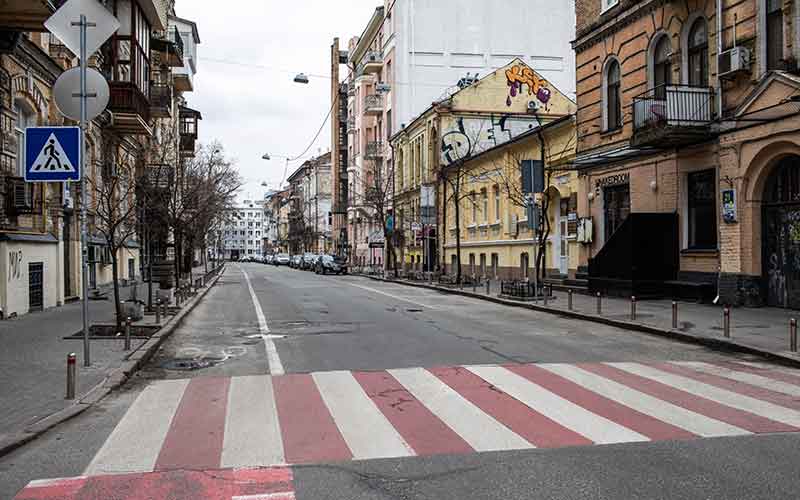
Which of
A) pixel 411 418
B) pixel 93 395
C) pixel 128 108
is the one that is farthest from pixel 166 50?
pixel 411 418

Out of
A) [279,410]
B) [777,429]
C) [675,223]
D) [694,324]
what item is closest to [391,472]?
[279,410]

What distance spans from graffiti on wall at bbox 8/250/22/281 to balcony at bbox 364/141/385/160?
4567cm

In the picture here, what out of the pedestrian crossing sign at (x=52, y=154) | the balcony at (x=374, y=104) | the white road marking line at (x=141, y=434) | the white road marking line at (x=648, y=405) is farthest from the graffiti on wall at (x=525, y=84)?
the white road marking line at (x=141, y=434)

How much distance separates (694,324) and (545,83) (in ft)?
113

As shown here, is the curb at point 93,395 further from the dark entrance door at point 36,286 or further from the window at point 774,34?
the window at point 774,34

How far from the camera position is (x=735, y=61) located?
711 inches

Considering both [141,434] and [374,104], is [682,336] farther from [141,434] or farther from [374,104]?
[374,104]

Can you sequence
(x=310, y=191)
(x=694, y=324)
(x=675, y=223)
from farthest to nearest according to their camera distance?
(x=310, y=191) → (x=675, y=223) → (x=694, y=324)

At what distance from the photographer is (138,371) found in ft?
34.4

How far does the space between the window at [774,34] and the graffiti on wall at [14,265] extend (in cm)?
1823

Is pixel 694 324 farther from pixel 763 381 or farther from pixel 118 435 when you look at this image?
pixel 118 435

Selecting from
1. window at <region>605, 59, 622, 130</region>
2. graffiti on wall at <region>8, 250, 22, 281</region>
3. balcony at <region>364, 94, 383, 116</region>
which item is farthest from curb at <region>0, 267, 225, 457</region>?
balcony at <region>364, 94, 383, 116</region>

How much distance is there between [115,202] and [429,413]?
1079 cm

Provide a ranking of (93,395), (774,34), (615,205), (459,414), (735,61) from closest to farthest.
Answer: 1. (459,414)
2. (93,395)
3. (774,34)
4. (735,61)
5. (615,205)
